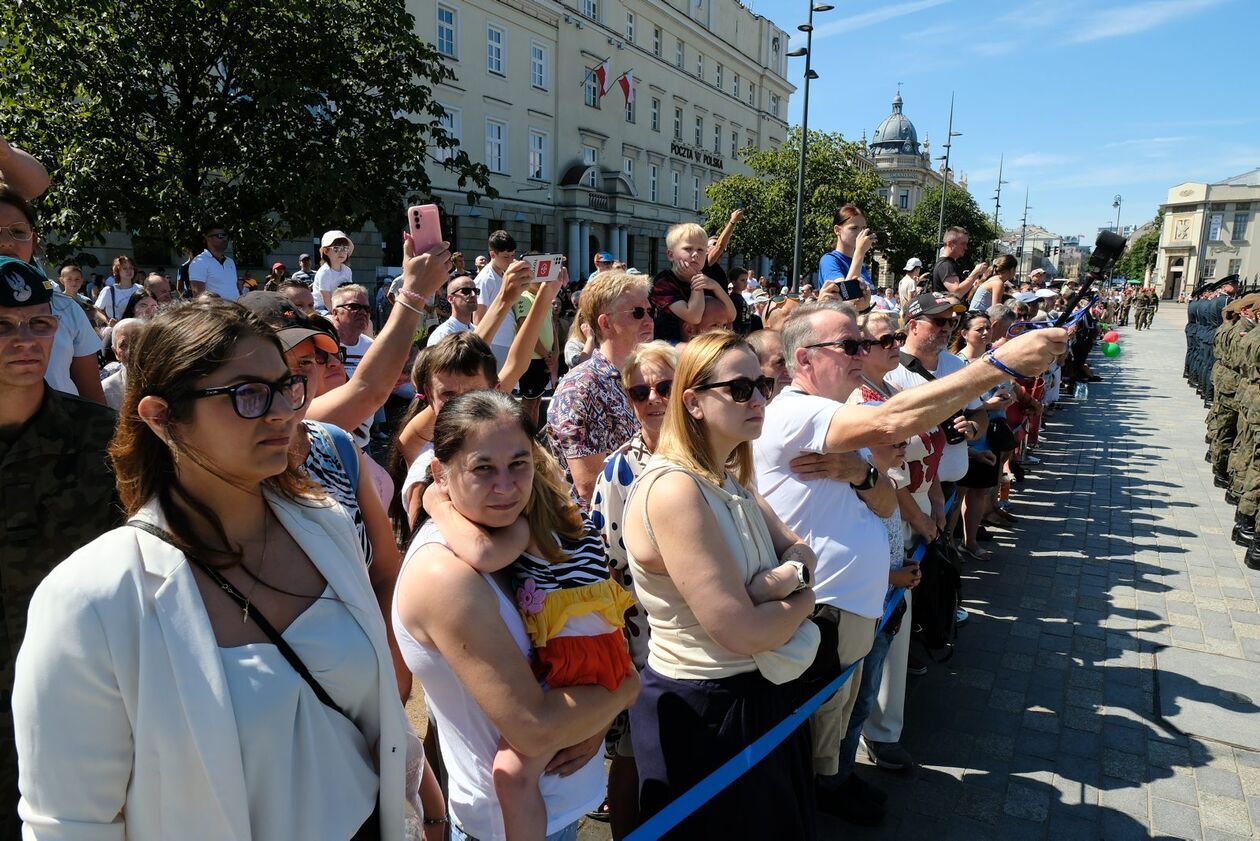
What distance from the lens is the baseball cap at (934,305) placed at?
455 cm

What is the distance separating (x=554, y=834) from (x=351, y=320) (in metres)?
3.69

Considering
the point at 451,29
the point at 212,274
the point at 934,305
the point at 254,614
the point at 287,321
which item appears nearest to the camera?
the point at 254,614

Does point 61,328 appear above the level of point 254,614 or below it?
above

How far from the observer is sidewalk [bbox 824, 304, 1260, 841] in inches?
127

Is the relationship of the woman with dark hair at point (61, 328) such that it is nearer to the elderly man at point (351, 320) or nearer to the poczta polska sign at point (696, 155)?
the elderly man at point (351, 320)

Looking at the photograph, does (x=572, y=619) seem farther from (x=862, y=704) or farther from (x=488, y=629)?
(x=862, y=704)

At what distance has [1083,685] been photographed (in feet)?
14.2

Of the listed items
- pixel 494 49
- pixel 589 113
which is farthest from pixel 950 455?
pixel 589 113

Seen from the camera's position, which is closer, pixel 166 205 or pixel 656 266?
pixel 166 205

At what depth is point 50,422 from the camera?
2.07 metres

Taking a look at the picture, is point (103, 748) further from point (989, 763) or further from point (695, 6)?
point (695, 6)

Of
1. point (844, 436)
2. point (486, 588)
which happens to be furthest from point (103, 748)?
point (844, 436)

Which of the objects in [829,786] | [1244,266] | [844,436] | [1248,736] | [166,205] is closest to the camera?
[844,436]

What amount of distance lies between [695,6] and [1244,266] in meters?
67.2
